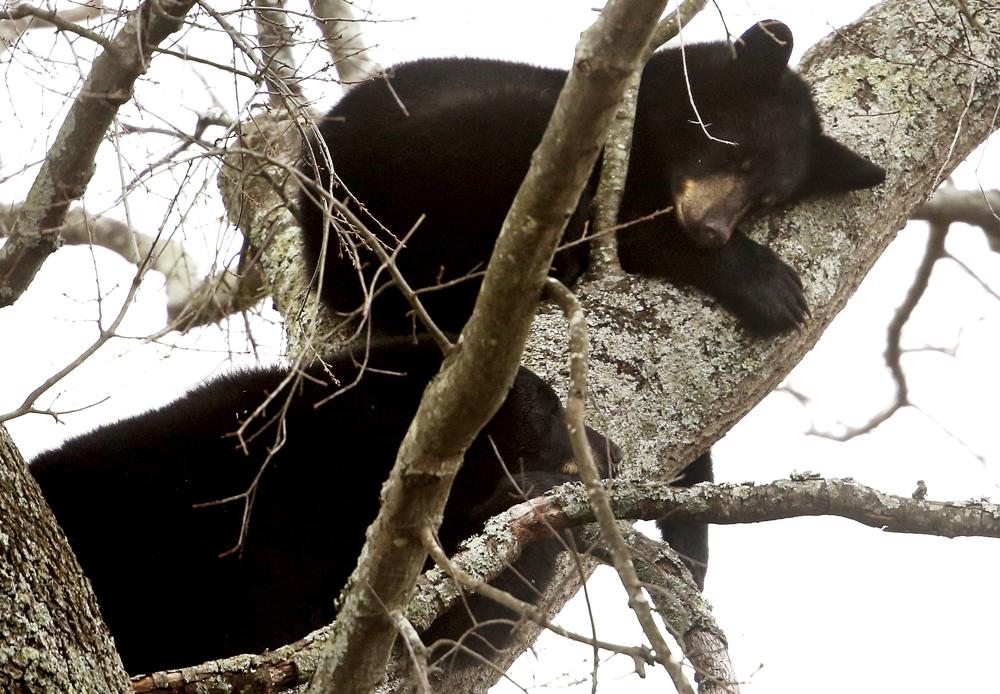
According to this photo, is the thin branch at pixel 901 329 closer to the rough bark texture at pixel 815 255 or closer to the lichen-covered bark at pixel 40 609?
the rough bark texture at pixel 815 255

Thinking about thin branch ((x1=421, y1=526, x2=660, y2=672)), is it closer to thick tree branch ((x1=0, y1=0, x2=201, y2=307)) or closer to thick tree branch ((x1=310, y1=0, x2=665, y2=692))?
thick tree branch ((x1=310, y1=0, x2=665, y2=692))

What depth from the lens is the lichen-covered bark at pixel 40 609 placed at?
200cm

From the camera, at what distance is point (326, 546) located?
394 centimetres

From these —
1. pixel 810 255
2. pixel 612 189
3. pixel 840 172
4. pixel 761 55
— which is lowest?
pixel 612 189

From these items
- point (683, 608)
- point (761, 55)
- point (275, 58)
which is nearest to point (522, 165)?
point (761, 55)

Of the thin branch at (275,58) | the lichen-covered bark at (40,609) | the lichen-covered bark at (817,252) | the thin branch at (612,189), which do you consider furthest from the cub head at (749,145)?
the lichen-covered bark at (40,609)

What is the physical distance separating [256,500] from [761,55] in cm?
298

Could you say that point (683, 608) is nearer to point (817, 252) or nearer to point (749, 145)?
point (817, 252)

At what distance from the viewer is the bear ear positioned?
5.00 metres

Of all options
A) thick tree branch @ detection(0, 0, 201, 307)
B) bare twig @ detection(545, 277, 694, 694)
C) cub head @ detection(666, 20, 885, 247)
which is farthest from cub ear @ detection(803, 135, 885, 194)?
bare twig @ detection(545, 277, 694, 694)

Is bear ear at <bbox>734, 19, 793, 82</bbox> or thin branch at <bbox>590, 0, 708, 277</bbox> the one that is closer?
thin branch at <bbox>590, 0, 708, 277</bbox>

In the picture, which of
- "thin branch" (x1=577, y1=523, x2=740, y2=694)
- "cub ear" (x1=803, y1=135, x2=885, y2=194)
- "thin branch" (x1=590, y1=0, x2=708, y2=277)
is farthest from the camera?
"cub ear" (x1=803, y1=135, x2=885, y2=194)

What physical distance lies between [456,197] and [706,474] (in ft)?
5.38

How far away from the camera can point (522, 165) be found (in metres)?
4.83
